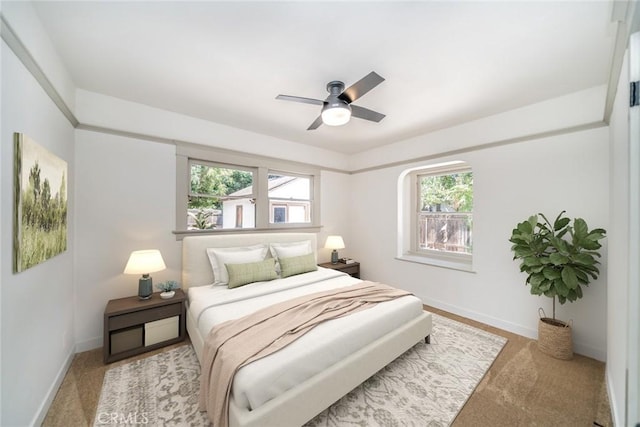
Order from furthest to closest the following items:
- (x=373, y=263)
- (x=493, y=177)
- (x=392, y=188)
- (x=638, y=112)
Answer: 1. (x=373, y=263)
2. (x=392, y=188)
3. (x=493, y=177)
4. (x=638, y=112)

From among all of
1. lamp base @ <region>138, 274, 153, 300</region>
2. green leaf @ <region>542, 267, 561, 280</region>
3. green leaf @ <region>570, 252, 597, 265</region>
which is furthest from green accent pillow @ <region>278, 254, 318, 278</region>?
green leaf @ <region>570, 252, 597, 265</region>

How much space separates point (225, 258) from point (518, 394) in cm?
308

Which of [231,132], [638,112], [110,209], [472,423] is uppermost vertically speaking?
[231,132]

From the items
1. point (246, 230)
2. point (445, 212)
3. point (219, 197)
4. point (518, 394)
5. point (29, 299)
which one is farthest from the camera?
point (445, 212)

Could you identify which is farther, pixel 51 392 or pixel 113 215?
pixel 113 215

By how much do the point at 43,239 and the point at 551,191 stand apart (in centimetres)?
458

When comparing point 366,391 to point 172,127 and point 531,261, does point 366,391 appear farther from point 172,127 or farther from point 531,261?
point 172,127

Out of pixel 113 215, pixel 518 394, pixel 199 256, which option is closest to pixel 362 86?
pixel 199 256

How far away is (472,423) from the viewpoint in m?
1.69

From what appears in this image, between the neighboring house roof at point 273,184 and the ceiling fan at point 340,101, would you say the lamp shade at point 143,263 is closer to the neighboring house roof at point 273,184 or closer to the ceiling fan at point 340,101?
the neighboring house roof at point 273,184

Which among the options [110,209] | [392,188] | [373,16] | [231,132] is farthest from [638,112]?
[110,209]

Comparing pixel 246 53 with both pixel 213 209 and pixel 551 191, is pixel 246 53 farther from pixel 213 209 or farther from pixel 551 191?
pixel 551 191

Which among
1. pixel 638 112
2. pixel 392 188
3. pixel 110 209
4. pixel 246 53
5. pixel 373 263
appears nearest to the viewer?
pixel 638 112

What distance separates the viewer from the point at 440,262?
374 centimetres
